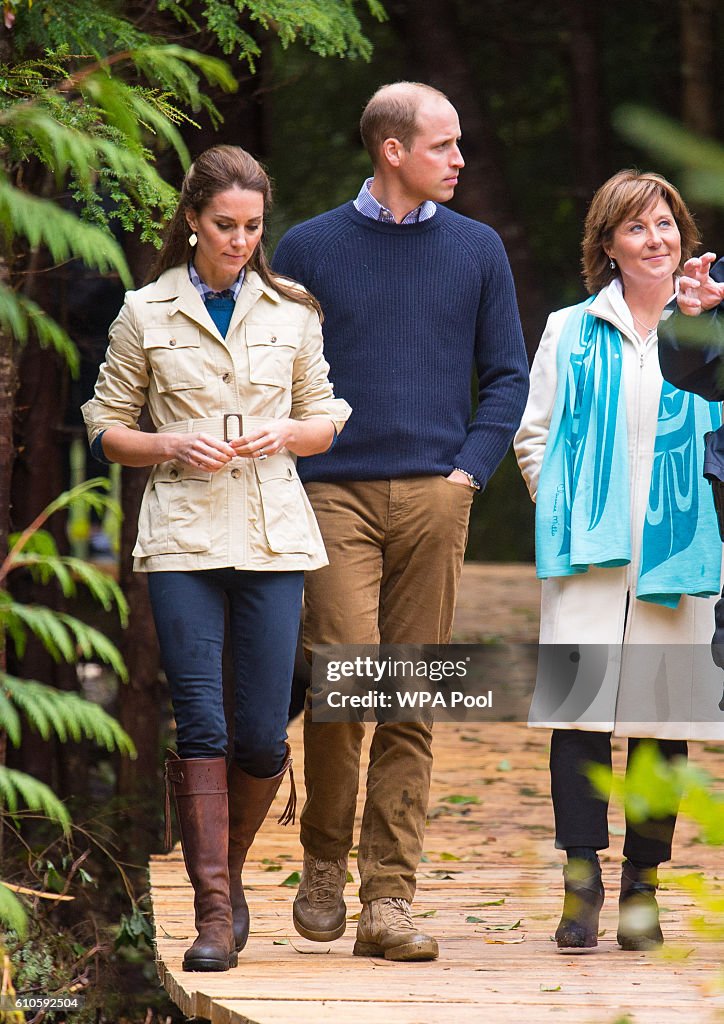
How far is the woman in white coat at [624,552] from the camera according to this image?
3875 millimetres

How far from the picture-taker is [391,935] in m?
3.78

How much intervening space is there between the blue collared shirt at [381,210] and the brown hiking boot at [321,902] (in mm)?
1651

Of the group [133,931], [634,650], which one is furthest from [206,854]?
[133,931]

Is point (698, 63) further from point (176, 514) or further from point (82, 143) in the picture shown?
point (82, 143)

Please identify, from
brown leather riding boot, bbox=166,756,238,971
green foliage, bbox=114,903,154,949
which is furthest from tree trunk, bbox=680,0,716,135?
brown leather riding boot, bbox=166,756,238,971

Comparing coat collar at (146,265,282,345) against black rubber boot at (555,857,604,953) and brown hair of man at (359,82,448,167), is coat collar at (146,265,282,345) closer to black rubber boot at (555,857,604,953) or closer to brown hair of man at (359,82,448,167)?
brown hair of man at (359,82,448,167)

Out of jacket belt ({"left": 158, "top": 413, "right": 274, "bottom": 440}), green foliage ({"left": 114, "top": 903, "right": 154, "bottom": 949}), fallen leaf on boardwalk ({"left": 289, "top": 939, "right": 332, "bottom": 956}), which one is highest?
jacket belt ({"left": 158, "top": 413, "right": 274, "bottom": 440})

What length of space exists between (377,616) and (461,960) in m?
0.88

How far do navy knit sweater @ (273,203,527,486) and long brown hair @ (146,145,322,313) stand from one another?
20 cm

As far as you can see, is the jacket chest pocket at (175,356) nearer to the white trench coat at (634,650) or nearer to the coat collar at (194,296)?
the coat collar at (194,296)

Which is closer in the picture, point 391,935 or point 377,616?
point 391,935

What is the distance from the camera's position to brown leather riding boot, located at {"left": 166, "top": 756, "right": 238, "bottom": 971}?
3531 millimetres

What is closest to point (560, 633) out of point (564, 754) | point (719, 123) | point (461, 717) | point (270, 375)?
point (564, 754)

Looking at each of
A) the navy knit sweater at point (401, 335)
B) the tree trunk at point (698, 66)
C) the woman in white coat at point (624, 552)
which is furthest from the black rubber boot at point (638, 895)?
the tree trunk at point (698, 66)
